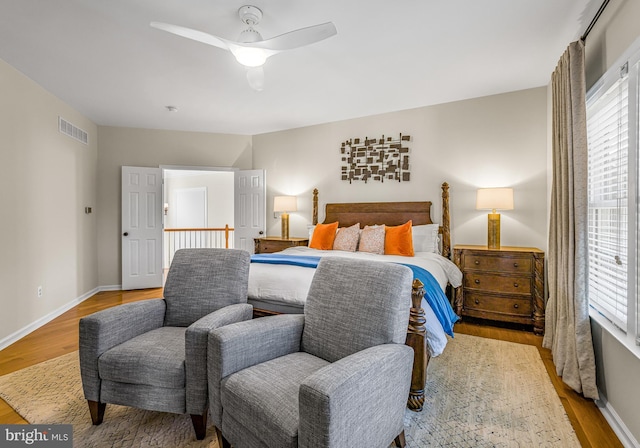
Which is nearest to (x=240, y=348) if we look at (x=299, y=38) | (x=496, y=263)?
(x=299, y=38)

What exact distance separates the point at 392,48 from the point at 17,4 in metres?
2.79

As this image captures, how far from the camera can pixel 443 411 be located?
81.8 inches

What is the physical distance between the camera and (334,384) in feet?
3.87

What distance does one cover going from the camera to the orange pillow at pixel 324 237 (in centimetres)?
441

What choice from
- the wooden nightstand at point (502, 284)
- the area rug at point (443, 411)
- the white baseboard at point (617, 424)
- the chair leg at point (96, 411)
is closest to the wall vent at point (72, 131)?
the area rug at point (443, 411)

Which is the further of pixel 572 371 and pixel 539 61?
pixel 539 61

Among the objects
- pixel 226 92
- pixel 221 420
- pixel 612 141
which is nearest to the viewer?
pixel 221 420

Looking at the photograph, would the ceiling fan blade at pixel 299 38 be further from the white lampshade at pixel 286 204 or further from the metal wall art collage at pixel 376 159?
the white lampshade at pixel 286 204

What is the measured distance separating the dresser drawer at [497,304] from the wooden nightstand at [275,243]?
2.41 metres

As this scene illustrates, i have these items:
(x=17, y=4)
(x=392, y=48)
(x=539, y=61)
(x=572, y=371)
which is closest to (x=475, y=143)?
(x=539, y=61)

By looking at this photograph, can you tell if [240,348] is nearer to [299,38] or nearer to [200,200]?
[299,38]

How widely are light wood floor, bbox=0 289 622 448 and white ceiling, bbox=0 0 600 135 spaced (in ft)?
8.77

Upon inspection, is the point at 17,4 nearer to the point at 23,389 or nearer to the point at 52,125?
the point at 52,125

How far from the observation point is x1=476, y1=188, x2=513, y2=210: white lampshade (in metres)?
3.66
